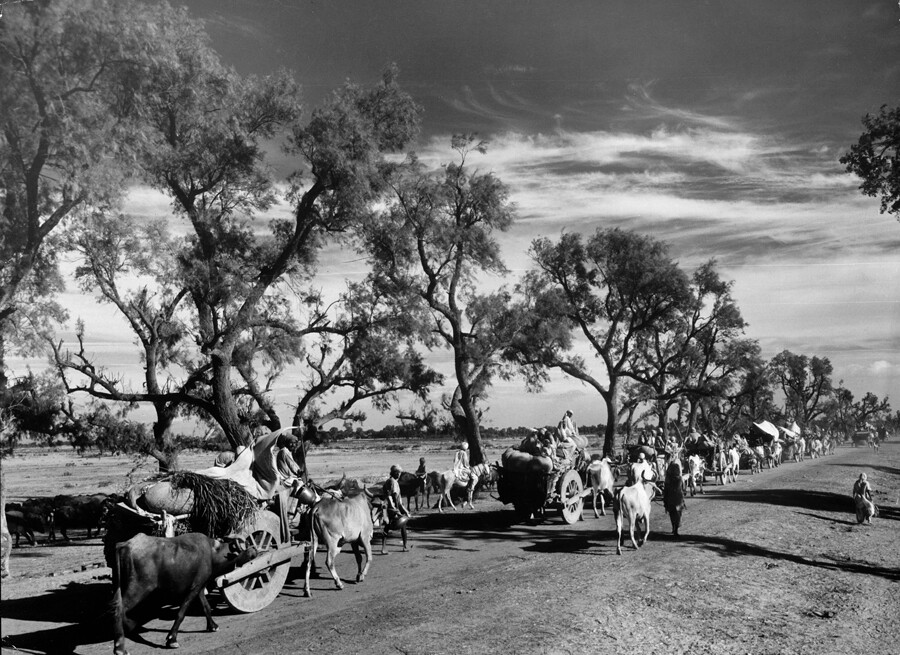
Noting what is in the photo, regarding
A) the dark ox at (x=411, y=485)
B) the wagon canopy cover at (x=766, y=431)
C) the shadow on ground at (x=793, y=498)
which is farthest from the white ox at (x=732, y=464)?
the dark ox at (x=411, y=485)

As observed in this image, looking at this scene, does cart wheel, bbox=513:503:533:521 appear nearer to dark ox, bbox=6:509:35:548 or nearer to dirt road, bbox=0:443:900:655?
dirt road, bbox=0:443:900:655

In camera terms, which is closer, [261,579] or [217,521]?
[217,521]

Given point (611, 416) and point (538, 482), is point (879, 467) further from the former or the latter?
point (538, 482)

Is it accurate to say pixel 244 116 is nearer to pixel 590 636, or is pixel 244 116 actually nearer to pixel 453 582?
pixel 453 582

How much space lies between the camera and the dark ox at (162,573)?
720 centimetres

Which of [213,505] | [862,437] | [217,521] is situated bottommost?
[862,437]

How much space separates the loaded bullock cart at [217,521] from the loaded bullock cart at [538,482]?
763 centimetres

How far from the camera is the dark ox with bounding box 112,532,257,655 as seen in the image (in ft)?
23.6

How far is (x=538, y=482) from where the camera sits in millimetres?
15828

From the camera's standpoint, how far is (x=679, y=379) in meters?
37.8

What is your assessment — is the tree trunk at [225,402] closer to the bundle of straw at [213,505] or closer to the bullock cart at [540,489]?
the bullock cart at [540,489]

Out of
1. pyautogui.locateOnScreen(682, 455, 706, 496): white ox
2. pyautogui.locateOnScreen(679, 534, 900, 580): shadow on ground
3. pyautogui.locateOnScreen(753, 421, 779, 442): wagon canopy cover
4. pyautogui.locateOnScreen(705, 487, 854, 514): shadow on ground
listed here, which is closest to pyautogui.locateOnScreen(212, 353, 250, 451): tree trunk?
pyautogui.locateOnScreen(679, 534, 900, 580): shadow on ground

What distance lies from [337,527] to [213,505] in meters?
2.31

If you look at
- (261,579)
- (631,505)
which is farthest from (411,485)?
(261,579)
